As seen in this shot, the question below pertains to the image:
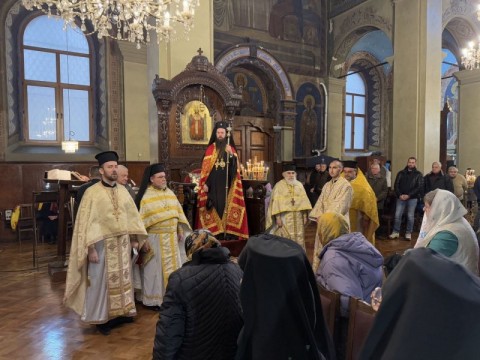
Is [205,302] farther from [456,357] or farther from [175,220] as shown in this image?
[175,220]

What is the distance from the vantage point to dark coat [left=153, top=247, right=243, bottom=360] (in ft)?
6.04

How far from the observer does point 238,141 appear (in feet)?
37.4

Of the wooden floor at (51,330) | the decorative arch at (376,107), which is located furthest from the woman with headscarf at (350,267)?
the decorative arch at (376,107)

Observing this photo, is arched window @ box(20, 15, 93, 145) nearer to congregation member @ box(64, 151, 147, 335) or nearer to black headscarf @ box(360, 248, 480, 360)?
congregation member @ box(64, 151, 147, 335)

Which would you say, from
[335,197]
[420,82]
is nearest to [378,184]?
[420,82]

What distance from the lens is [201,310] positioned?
186 cm

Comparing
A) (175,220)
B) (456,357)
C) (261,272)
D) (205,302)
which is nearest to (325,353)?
(261,272)

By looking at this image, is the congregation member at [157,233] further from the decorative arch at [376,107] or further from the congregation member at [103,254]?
the decorative arch at [376,107]

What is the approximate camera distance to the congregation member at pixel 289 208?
5605mm

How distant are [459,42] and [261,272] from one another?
1450cm

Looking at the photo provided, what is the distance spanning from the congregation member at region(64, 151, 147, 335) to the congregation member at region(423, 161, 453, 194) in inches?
262

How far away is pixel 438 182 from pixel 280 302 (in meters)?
7.56

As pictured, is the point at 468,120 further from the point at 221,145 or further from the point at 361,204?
the point at 221,145

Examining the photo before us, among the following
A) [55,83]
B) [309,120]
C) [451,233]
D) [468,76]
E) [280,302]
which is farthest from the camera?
[309,120]
